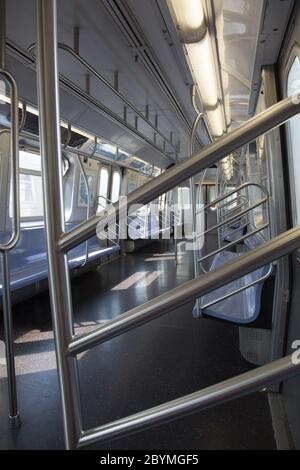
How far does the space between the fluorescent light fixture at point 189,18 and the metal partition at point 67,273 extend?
40.3 inches

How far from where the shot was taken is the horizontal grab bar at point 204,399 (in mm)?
501

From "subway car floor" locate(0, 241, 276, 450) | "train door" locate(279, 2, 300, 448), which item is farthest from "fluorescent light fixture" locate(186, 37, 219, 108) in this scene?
"subway car floor" locate(0, 241, 276, 450)

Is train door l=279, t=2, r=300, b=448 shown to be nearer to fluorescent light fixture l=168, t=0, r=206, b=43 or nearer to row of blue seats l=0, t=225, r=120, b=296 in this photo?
fluorescent light fixture l=168, t=0, r=206, b=43

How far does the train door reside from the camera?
1432 mm

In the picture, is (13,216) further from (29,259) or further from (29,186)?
(29,186)

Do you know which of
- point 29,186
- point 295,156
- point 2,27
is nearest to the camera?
point 2,27

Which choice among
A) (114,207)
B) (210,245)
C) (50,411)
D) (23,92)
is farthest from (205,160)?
(210,245)

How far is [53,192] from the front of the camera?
2.02 ft

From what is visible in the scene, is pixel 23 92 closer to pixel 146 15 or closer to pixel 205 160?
pixel 146 15

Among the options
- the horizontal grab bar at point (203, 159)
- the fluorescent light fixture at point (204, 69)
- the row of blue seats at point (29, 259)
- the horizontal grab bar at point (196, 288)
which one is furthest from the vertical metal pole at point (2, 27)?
the row of blue seats at point (29, 259)

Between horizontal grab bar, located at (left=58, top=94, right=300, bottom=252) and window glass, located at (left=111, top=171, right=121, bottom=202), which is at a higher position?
window glass, located at (left=111, top=171, right=121, bottom=202)

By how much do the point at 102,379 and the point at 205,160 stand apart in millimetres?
1932

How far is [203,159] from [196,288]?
0.72 ft

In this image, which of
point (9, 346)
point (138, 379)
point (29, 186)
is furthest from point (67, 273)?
point (29, 186)
